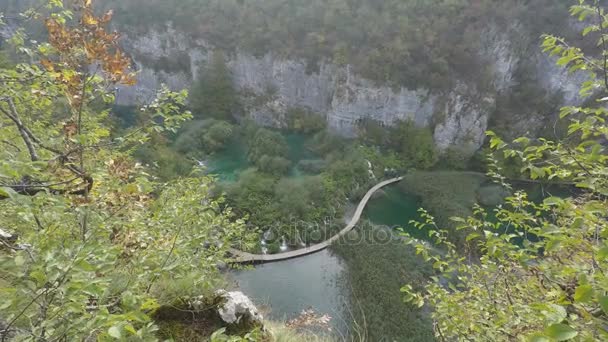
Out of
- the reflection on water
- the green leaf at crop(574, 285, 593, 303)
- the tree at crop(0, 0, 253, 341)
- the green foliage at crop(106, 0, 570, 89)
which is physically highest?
the green foliage at crop(106, 0, 570, 89)

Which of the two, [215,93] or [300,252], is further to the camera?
[215,93]

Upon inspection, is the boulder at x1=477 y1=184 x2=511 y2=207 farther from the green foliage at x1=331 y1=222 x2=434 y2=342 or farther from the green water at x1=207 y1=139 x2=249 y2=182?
the green water at x1=207 y1=139 x2=249 y2=182

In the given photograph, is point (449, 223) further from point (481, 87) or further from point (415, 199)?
point (481, 87)

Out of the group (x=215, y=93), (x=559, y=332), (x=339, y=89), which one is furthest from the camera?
(x=215, y=93)

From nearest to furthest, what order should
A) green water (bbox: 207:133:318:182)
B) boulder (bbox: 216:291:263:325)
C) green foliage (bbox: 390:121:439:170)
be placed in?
boulder (bbox: 216:291:263:325) < green water (bbox: 207:133:318:182) < green foliage (bbox: 390:121:439:170)

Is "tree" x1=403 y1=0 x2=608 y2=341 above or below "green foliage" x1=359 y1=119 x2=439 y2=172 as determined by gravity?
above

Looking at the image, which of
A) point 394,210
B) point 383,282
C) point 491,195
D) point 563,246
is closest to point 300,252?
point 383,282

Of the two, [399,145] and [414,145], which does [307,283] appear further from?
[399,145]

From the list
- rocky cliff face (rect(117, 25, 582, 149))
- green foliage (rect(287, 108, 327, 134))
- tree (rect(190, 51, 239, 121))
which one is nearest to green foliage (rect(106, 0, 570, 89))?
rocky cliff face (rect(117, 25, 582, 149))
